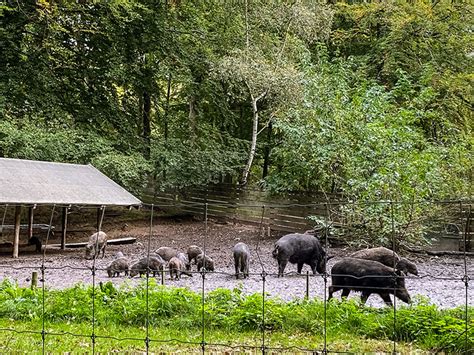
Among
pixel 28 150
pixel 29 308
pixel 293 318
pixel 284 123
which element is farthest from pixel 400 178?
pixel 28 150

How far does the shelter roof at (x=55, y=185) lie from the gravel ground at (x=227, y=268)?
1.46 metres

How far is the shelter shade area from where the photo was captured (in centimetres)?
1305

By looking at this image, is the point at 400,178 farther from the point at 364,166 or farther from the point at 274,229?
the point at 274,229

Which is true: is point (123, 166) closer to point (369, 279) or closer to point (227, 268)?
point (227, 268)

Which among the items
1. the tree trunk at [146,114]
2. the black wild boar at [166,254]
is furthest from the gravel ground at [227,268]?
the tree trunk at [146,114]

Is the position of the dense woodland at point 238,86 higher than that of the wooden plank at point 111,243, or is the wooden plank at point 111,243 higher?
the dense woodland at point 238,86

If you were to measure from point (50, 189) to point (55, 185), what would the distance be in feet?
1.17

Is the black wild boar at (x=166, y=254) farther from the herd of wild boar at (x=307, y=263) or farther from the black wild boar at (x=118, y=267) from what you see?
the black wild boar at (x=118, y=267)

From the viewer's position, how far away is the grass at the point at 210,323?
18.0ft

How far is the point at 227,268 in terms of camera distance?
11312mm

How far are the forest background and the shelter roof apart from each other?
4.34 feet

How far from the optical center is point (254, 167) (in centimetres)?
2577

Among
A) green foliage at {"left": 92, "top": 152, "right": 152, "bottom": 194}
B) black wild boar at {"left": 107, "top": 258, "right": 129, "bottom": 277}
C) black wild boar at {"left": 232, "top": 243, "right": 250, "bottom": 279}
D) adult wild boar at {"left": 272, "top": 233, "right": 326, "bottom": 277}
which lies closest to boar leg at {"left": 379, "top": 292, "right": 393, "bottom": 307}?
adult wild boar at {"left": 272, "top": 233, "right": 326, "bottom": 277}

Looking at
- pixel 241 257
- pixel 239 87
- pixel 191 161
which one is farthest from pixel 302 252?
pixel 191 161
